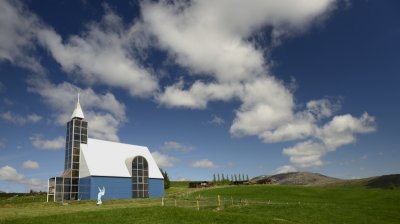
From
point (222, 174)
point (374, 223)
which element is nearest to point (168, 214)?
point (374, 223)

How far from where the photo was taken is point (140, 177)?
66875mm

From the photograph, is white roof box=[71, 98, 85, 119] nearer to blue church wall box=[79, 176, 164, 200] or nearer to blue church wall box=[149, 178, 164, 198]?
blue church wall box=[79, 176, 164, 200]

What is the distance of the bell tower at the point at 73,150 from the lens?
194ft

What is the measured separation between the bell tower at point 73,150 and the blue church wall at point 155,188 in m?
14.1

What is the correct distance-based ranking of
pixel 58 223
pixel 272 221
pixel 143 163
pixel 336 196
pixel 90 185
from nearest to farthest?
pixel 58 223
pixel 272 221
pixel 90 185
pixel 143 163
pixel 336 196

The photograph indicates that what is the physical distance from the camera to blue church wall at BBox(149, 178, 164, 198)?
68.5m

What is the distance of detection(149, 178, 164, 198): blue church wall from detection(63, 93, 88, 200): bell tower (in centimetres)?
1409

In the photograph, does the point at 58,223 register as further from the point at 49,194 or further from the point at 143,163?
the point at 143,163

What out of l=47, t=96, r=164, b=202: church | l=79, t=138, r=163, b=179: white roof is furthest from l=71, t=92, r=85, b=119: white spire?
l=79, t=138, r=163, b=179: white roof

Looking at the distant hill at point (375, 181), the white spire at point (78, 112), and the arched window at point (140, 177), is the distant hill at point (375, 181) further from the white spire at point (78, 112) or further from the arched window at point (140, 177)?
Answer: the white spire at point (78, 112)

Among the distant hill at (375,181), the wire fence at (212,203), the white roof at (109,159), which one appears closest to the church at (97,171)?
the white roof at (109,159)

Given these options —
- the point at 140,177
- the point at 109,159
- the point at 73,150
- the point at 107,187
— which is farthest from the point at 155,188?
the point at 73,150

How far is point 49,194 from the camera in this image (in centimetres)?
5844

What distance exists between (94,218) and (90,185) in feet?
95.9
